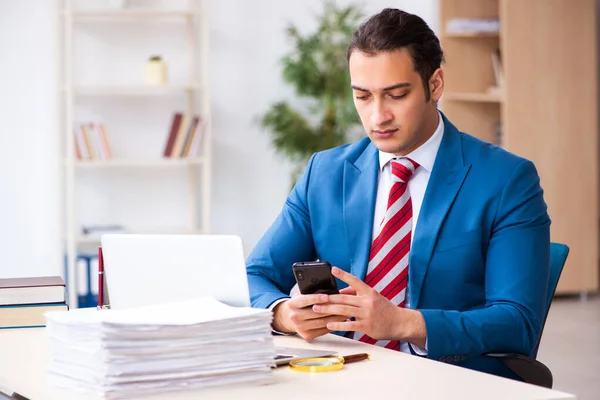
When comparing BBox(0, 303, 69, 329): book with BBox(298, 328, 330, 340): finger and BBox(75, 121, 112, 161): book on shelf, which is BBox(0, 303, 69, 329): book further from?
BBox(75, 121, 112, 161): book on shelf

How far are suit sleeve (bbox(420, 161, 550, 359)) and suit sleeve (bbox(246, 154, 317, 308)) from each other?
0.53 meters

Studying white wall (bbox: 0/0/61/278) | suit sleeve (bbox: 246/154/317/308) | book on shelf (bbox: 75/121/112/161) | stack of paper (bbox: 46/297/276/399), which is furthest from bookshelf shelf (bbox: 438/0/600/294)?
stack of paper (bbox: 46/297/276/399)

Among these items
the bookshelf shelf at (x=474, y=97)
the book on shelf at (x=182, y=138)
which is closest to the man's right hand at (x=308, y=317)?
the book on shelf at (x=182, y=138)

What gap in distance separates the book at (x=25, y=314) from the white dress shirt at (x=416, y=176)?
0.86 m

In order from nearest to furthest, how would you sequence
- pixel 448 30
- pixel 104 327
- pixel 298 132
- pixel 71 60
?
pixel 104 327
pixel 71 60
pixel 298 132
pixel 448 30

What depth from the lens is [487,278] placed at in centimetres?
238

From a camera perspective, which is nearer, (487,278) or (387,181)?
(487,278)

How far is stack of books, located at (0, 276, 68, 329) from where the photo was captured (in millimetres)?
2447

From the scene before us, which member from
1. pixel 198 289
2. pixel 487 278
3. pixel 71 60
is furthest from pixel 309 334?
pixel 71 60

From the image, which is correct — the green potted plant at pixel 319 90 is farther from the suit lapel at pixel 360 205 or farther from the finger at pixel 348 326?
the finger at pixel 348 326

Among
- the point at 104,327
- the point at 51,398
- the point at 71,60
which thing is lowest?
the point at 51,398

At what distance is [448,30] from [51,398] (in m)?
5.79

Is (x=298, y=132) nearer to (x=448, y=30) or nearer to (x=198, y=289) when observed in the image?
(x=448, y=30)

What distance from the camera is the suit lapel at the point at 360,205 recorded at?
8.31ft
